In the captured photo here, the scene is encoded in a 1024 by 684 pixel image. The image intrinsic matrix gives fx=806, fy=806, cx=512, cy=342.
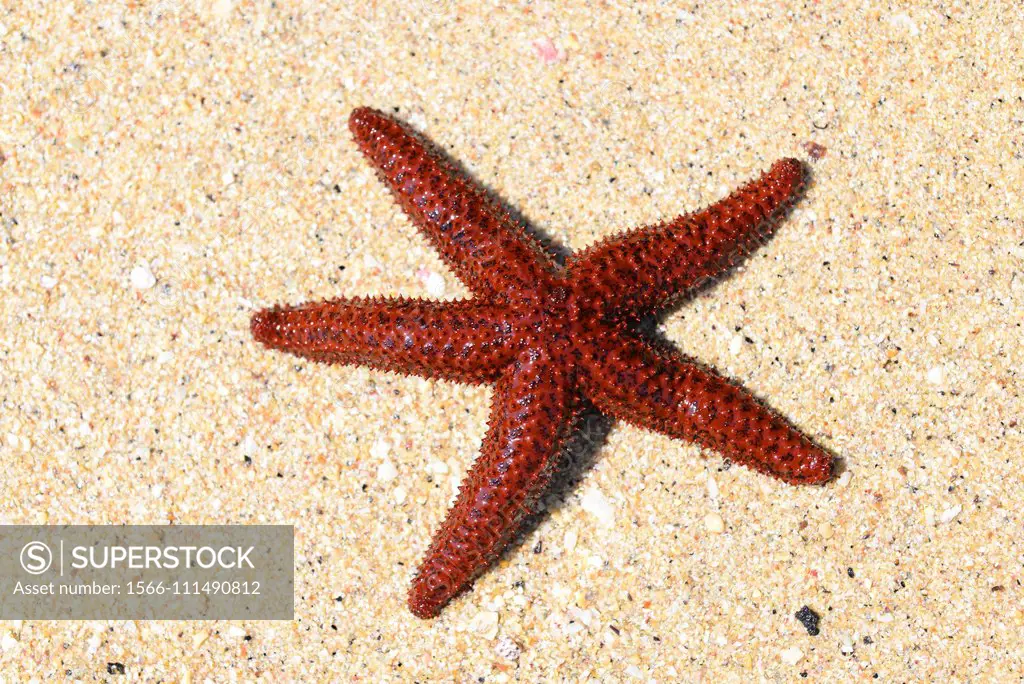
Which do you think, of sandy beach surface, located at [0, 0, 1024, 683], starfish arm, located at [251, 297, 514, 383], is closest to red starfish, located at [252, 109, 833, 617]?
starfish arm, located at [251, 297, 514, 383]

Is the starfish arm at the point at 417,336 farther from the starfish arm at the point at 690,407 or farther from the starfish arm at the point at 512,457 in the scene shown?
the starfish arm at the point at 690,407

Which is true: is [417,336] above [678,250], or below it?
below

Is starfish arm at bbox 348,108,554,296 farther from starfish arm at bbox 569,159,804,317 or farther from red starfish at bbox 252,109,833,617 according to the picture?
starfish arm at bbox 569,159,804,317

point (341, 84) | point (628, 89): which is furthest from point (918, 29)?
point (341, 84)

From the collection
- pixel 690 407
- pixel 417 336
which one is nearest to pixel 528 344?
pixel 417 336

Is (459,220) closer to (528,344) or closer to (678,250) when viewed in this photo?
(528,344)

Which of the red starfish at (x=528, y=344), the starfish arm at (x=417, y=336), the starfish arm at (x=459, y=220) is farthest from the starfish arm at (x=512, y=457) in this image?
the starfish arm at (x=459, y=220)
